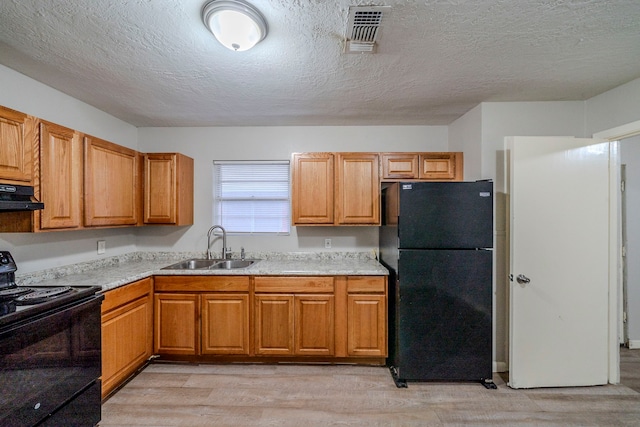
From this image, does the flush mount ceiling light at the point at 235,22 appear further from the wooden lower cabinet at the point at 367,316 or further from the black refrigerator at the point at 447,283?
the wooden lower cabinet at the point at 367,316

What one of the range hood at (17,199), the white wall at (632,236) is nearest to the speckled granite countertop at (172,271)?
the range hood at (17,199)

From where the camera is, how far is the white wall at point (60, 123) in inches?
83.4

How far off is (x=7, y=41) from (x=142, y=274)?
5.93 feet

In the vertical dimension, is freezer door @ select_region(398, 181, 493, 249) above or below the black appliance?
above

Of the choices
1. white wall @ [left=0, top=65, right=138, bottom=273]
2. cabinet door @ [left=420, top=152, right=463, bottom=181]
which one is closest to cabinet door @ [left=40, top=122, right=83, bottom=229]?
white wall @ [left=0, top=65, right=138, bottom=273]

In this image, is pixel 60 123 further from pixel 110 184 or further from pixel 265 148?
pixel 265 148

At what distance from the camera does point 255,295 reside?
2732 millimetres

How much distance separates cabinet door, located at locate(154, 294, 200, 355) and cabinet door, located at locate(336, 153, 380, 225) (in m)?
1.65

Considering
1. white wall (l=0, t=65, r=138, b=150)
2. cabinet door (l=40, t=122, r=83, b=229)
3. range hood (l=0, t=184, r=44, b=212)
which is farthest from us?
white wall (l=0, t=65, r=138, b=150)

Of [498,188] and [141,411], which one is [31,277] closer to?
[141,411]

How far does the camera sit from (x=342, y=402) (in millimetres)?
2229

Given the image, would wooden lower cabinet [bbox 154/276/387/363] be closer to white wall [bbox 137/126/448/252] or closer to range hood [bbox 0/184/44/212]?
white wall [bbox 137/126/448/252]

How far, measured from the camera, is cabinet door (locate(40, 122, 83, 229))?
78.5 inches

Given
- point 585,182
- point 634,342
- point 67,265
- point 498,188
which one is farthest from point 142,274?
point 634,342
